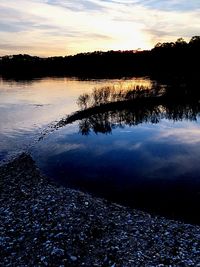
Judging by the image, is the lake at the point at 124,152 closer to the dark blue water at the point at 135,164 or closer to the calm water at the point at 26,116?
the dark blue water at the point at 135,164

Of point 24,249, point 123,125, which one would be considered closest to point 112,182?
point 24,249

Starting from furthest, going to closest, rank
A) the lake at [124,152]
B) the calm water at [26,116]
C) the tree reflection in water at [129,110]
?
the tree reflection in water at [129,110] → the calm water at [26,116] → the lake at [124,152]

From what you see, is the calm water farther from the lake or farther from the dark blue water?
the dark blue water

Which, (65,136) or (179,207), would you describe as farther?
(65,136)

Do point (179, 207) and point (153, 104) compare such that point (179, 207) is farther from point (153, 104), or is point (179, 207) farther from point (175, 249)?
point (153, 104)

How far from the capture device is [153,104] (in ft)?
216

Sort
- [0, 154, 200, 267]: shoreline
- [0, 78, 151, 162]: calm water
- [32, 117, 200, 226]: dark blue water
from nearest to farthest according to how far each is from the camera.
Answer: [0, 154, 200, 267]: shoreline → [32, 117, 200, 226]: dark blue water → [0, 78, 151, 162]: calm water

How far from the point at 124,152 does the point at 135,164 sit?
3979mm

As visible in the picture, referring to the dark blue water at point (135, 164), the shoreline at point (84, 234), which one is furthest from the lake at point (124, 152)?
the shoreline at point (84, 234)

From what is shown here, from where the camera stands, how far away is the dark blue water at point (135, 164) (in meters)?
24.4

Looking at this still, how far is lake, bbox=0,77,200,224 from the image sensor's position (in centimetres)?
2517

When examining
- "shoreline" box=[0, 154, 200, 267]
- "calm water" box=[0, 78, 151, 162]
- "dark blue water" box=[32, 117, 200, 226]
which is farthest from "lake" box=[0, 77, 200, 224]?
"shoreline" box=[0, 154, 200, 267]

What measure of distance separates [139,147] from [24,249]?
2288 cm

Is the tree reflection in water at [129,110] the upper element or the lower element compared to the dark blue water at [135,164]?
upper
